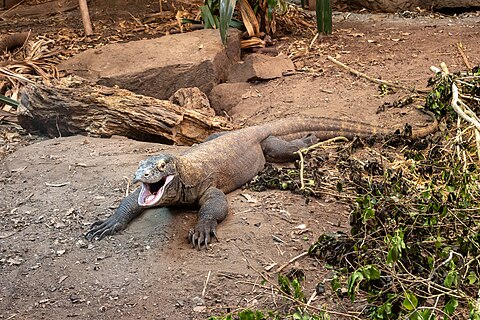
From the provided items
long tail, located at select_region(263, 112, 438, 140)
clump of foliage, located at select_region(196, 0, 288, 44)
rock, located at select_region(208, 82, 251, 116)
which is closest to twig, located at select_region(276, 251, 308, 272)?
long tail, located at select_region(263, 112, 438, 140)

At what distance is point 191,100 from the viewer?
20.7 feet

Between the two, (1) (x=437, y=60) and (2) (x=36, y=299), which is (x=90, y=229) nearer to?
(2) (x=36, y=299)

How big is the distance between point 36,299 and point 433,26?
6.91 meters

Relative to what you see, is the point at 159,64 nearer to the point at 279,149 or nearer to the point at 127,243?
the point at 279,149

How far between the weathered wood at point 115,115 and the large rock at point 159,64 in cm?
132

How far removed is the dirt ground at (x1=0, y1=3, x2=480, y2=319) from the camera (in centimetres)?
304

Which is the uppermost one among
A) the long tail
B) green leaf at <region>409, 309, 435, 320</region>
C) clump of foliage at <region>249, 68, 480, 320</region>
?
green leaf at <region>409, 309, 435, 320</region>

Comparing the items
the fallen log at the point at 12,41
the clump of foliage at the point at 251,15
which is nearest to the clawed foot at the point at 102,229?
the clump of foliage at the point at 251,15

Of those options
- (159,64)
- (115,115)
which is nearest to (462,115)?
(115,115)

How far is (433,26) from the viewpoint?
854 centimetres

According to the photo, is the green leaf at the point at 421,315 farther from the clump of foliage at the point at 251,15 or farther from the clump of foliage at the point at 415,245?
the clump of foliage at the point at 251,15

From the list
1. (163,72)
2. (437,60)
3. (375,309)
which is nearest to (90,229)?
(375,309)

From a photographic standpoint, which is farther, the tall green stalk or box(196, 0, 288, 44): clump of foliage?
box(196, 0, 288, 44): clump of foliage

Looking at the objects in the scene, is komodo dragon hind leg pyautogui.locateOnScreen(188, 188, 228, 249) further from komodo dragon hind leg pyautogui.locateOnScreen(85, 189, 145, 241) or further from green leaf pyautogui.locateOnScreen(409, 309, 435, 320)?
green leaf pyautogui.locateOnScreen(409, 309, 435, 320)
